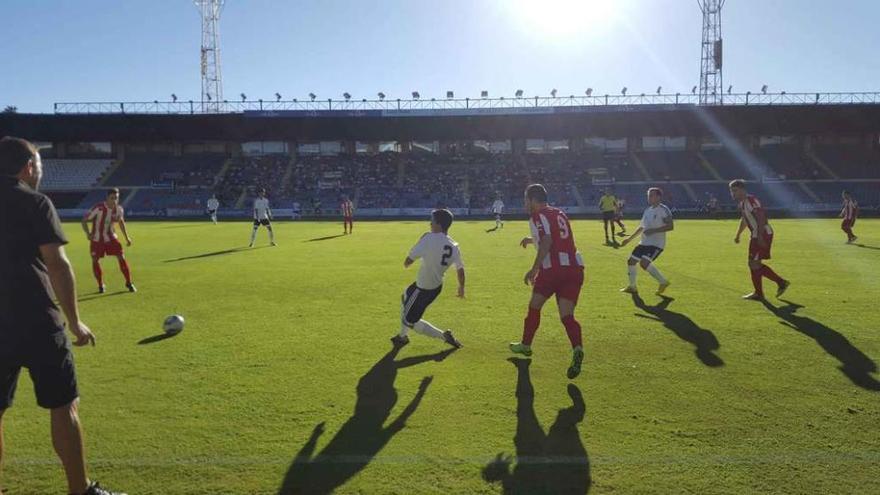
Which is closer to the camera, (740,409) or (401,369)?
(740,409)

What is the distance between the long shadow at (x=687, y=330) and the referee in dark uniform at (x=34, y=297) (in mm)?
6032

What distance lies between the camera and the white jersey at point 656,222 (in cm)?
1014

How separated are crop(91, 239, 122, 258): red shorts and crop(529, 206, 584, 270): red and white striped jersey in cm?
906

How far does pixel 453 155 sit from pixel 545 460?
56.3 meters

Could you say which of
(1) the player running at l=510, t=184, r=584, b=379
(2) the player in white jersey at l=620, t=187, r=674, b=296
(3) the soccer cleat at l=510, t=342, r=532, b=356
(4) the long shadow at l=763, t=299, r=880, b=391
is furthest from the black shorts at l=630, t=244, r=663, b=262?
(3) the soccer cleat at l=510, t=342, r=532, b=356

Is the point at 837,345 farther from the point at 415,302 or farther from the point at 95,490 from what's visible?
the point at 95,490

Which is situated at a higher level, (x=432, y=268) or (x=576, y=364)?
(x=432, y=268)

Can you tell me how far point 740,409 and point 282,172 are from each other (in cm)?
5590

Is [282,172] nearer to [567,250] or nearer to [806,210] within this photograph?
[806,210]

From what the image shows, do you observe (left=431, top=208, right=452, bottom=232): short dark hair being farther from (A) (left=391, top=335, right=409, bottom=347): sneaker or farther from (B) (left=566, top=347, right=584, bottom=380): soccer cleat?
(B) (left=566, top=347, right=584, bottom=380): soccer cleat

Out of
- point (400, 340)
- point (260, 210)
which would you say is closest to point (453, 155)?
point (260, 210)

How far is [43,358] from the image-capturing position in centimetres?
306

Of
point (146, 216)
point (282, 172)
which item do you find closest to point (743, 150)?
point (282, 172)

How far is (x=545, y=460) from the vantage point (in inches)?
158
